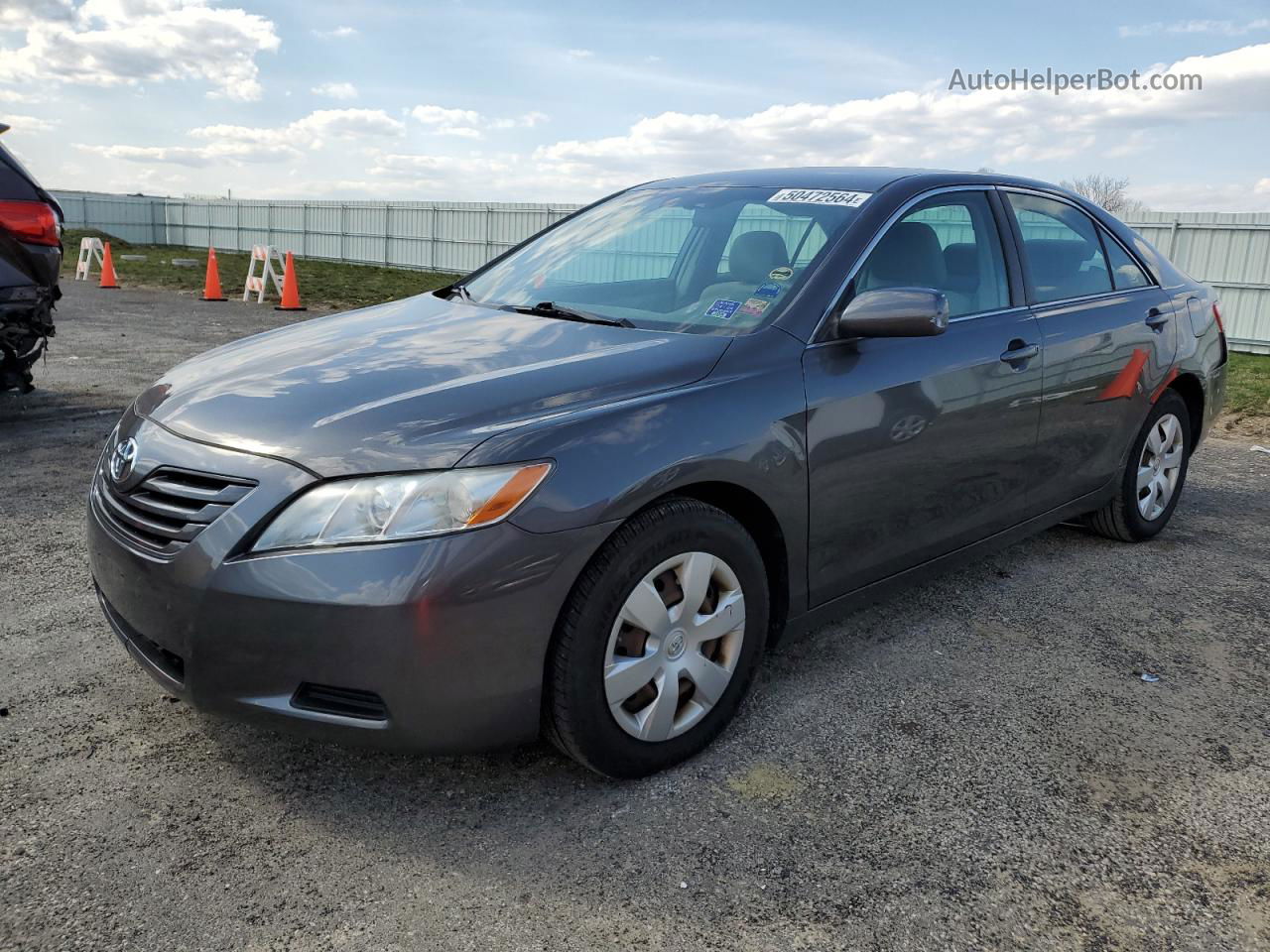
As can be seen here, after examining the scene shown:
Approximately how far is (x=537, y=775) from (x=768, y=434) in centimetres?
110

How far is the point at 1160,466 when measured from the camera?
196 inches

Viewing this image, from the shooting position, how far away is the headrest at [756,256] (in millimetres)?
3357

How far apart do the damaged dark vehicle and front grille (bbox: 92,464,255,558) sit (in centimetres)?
410

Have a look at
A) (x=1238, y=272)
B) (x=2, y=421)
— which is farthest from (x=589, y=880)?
(x=1238, y=272)

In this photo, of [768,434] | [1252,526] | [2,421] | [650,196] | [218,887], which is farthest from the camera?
[2,421]

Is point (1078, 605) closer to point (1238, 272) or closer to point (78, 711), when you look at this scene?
point (78, 711)

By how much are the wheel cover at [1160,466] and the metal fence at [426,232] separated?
8.54 ft

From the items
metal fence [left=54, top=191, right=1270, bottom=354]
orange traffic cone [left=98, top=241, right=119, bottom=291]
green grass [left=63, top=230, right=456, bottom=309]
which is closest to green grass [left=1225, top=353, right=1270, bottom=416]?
metal fence [left=54, top=191, right=1270, bottom=354]

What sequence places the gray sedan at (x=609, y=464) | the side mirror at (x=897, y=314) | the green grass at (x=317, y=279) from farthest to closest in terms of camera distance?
the green grass at (x=317, y=279)
the side mirror at (x=897, y=314)
the gray sedan at (x=609, y=464)

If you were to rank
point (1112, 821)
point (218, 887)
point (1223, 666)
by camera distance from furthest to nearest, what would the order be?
point (1223, 666) → point (1112, 821) → point (218, 887)

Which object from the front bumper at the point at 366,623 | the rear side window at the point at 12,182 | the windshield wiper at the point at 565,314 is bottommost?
the front bumper at the point at 366,623

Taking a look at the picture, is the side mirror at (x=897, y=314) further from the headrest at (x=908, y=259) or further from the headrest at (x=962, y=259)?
the headrest at (x=962, y=259)

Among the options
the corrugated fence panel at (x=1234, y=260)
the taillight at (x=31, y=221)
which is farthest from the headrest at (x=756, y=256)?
the corrugated fence panel at (x=1234, y=260)

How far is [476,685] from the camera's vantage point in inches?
94.0
